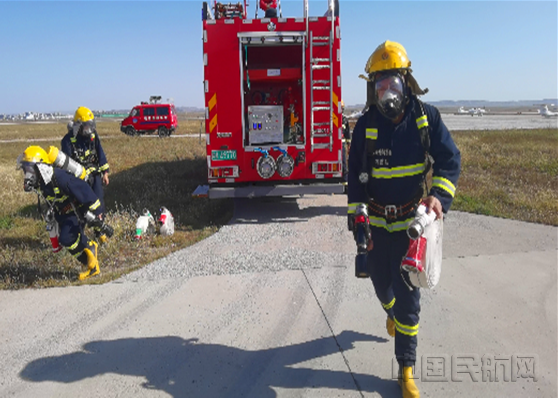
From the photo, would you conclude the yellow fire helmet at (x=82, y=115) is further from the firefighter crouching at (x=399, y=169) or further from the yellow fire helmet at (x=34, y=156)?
the firefighter crouching at (x=399, y=169)

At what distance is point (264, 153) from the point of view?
7398mm

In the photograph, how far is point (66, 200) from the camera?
5.29m

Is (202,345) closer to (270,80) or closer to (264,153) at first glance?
(264,153)

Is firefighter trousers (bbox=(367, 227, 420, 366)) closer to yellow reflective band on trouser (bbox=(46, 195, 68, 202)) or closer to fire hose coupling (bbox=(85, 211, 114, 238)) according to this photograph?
fire hose coupling (bbox=(85, 211, 114, 238))

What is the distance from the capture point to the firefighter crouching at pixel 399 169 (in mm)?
2923

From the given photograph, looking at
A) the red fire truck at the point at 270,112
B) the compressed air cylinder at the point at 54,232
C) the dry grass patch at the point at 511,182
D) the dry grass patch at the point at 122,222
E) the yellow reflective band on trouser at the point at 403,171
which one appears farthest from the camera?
the dry grass patch at the point at 511,182

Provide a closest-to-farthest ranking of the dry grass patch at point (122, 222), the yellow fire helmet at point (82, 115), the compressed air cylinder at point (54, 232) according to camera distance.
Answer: the compressed air cylinder at point (54, 232), the dry grass patch at point (122, 222), the yellow fire helmet at point (82, 115)

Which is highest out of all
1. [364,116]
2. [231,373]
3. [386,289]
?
[364,116]

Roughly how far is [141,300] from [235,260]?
4.62 feet

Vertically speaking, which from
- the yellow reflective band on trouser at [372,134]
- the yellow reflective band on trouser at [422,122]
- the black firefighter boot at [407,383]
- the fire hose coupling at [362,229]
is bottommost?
the black firefighter boot at [407,383]

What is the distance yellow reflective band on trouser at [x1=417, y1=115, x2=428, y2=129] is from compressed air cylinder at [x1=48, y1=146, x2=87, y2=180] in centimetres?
418

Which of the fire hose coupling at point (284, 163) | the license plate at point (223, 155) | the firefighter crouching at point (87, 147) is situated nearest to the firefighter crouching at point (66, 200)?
the firefighter crouching at point (87, 147)

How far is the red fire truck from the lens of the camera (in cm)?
698

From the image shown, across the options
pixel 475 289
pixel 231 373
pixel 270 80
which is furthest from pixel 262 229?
pixel 231 373
